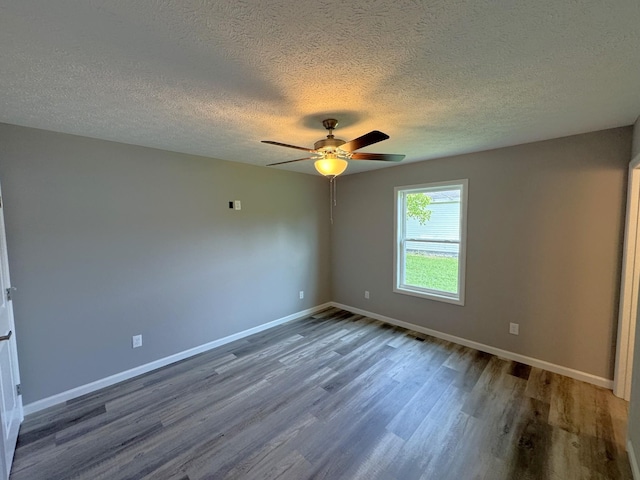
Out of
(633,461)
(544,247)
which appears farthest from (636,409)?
(544,247)

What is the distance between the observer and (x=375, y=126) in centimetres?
228

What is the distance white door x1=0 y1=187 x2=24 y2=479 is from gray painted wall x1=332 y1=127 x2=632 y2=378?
4.02m

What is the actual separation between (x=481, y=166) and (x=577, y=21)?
2231mm

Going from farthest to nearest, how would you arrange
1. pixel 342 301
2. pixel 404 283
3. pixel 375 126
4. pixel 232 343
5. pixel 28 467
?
pixel 342 301
pixel 404 283
pixel 232 343
pixel 375 126
pixel 28 467

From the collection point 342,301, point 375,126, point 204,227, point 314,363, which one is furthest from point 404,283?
point 204,227

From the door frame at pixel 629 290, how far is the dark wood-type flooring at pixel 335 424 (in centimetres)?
A: 22

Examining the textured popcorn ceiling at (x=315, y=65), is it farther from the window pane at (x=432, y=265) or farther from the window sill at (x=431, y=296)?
the window sill at (x=431, y=296)

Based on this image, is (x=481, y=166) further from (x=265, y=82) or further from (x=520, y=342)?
(x=265, y=82)

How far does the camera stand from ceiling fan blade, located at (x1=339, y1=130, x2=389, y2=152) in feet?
5.35

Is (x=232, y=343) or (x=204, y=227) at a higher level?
(x=204, y=227)

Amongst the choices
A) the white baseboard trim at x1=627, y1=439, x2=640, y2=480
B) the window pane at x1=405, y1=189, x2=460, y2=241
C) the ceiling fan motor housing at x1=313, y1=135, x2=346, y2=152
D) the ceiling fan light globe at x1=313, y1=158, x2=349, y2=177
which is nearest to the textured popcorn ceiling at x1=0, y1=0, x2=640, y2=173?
the ceiling fan motor housing at x1=313, y1=135, x2=346, y2=152

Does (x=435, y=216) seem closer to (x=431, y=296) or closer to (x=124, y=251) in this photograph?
(x=431, y=296)

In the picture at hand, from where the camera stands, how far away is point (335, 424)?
6.90 ft

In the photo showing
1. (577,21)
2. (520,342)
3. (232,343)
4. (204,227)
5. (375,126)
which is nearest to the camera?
(577,21)
